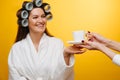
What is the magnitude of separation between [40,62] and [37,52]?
0.12m

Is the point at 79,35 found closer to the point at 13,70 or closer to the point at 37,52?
the point at 37,52

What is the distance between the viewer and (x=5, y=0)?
3.14 meters

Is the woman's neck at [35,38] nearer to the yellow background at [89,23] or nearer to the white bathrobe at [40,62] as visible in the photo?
the white bathrobe at [40,62]

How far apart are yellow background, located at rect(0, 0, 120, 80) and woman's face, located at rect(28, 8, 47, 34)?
66 centimetres

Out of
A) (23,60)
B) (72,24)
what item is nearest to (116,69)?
(72,24)

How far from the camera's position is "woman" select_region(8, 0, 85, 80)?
2232mm

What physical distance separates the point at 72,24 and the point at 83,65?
1.52 ft

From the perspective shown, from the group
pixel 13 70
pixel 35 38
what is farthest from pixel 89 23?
pixel 13 70

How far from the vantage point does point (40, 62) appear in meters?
2.33

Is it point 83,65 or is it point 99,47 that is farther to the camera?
point 83,65

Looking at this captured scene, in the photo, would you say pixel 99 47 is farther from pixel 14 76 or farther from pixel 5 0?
pixel 5 0

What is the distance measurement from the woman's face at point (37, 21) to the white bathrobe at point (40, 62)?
4.6 inches

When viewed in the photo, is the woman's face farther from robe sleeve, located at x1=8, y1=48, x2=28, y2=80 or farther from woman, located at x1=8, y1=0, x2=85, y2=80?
robe sleeve, located at x1=8, y1=48, x2=28, y2=80

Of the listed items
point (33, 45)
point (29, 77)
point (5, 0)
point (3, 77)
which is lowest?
point (3, 77)
